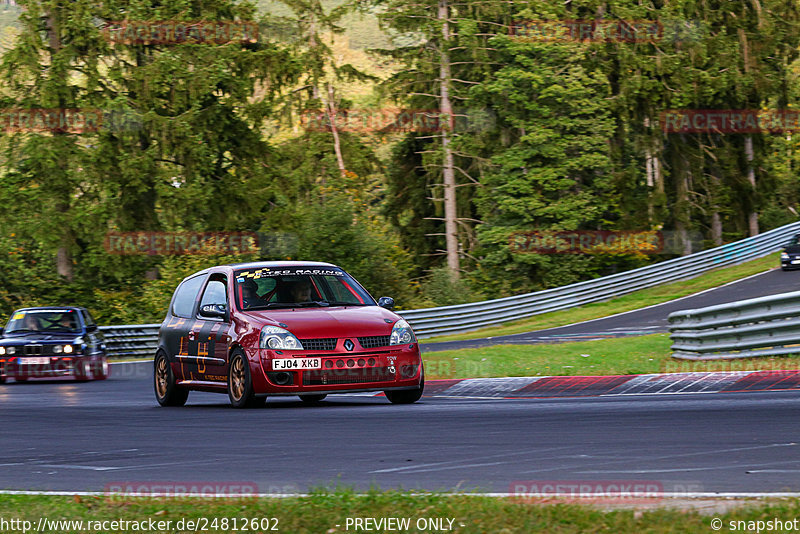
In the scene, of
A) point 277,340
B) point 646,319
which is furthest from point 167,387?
point 646,319

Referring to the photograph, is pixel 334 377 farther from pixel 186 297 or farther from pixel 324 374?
pixel 186 297

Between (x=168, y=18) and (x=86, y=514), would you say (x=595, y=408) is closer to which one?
(x=86, y=514)

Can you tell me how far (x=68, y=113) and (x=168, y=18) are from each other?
539cm

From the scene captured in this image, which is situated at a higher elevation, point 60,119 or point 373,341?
point 60,119

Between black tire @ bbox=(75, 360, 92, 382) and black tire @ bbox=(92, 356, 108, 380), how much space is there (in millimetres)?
141

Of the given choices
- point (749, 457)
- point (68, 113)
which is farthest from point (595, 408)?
point (68, 113)

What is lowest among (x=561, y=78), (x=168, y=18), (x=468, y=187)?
(x=468, y=187)

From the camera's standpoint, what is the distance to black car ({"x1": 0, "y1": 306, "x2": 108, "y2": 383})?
73.4 feet

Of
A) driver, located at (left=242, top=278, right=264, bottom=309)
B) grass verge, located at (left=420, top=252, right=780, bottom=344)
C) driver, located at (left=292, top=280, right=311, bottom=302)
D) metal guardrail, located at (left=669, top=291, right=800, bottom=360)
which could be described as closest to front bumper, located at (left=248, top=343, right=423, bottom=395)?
driver, located at (left=242, top=278, right=264, bottom=309)

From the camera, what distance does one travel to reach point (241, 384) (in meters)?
13.3

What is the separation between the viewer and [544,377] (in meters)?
16.2

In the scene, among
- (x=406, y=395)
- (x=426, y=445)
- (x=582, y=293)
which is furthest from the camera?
(x=582, y=293)

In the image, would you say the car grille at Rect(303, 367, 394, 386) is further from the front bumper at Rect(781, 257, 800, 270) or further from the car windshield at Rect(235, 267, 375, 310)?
the front bumper at Rect(781, 257, 800, 270)

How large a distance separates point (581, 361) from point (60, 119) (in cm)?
3126
